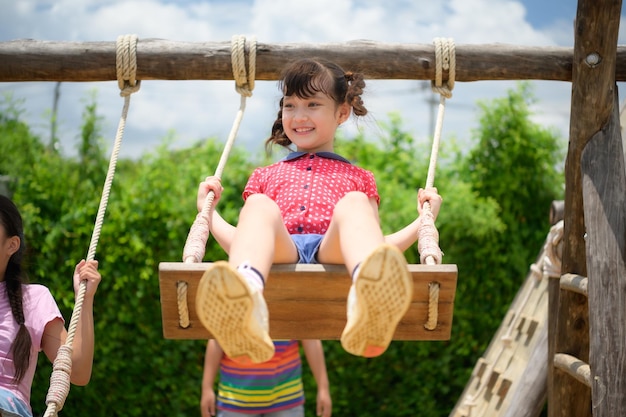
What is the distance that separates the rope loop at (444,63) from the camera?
3.46m

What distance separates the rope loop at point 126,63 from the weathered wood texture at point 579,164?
6.01 feet

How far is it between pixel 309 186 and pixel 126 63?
1084 mm

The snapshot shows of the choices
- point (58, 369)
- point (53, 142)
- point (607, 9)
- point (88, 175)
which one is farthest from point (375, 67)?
point (53, 142)

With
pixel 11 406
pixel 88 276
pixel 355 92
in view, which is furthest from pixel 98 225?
pixel 355 92

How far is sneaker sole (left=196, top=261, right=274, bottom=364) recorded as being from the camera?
1982 millimetres

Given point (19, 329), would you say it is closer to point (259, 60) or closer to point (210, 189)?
point (210, 189)

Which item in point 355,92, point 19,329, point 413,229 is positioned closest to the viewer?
point 19,329

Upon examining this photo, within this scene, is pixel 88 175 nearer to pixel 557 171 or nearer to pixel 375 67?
pixel 375 67

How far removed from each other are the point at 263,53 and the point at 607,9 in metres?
1.40

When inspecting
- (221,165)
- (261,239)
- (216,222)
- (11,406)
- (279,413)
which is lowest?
(279,413)

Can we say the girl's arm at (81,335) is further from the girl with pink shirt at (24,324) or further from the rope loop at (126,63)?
the rope loop at (126,63)

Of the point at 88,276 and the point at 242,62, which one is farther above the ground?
the point at 242,62

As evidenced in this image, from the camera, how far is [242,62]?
342 cm

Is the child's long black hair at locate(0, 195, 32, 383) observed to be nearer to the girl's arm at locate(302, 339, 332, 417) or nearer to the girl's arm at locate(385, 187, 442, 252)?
the girl's arm at locate(385, 187, 442, 252)
